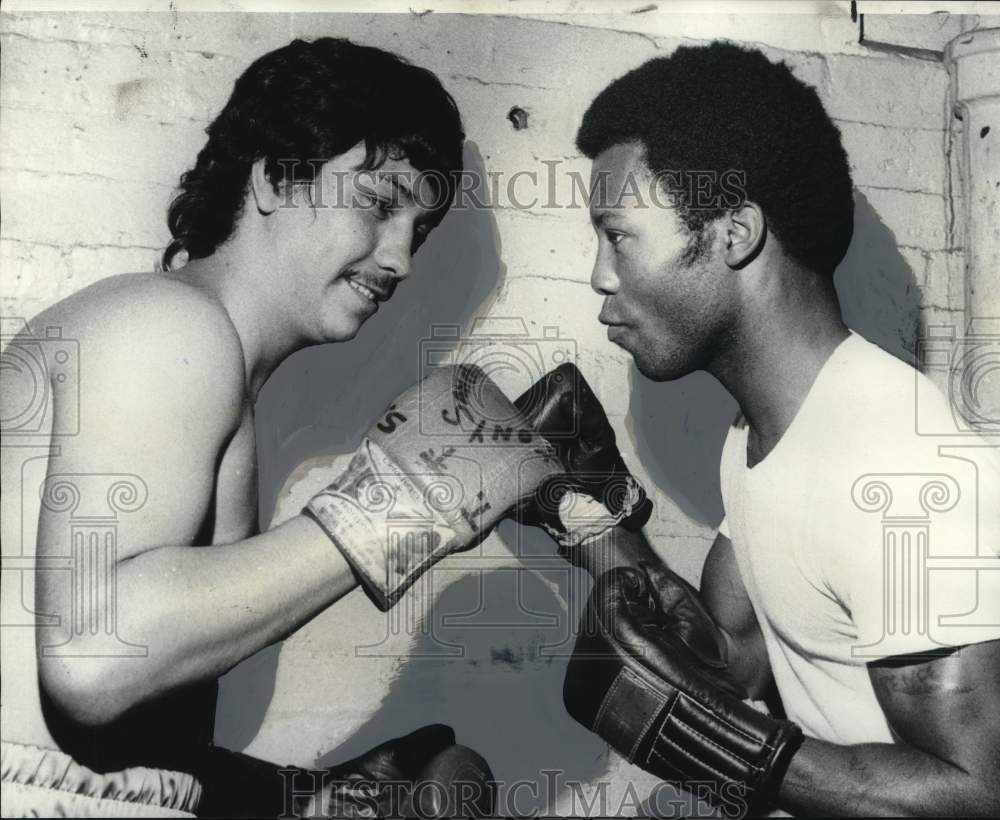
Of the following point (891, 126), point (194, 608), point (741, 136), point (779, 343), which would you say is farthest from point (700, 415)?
point (194, 608)

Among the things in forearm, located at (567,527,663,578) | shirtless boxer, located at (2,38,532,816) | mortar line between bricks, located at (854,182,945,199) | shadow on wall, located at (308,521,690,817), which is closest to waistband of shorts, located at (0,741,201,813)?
shirtless boxer, located at (2,38,532,816)

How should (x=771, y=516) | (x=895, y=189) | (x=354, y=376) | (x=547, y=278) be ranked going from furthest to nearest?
(x=895, y=189), (x=547, y=278), (x=354, y=376), (x=771, y=516)

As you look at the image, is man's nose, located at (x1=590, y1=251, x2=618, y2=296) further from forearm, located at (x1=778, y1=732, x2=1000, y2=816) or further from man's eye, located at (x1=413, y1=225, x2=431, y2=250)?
forearm, located at (x1=778, y1=732, x2=1000, y2=816)

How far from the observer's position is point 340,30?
423 cm

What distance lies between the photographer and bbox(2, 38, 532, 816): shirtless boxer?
3.69 m

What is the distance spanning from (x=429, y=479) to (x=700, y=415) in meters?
0.84

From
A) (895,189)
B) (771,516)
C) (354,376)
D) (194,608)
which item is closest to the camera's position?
(194,608)

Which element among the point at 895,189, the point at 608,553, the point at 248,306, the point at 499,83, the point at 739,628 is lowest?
the point at 739,628

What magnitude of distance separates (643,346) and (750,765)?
1131 mm

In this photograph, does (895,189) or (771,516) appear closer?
(771,516)

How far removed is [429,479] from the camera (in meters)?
3.88

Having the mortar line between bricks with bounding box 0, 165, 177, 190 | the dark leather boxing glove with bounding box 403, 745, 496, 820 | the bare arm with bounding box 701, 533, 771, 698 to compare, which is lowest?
the dark leather boxing glove with bounding box 403, 745, 496, 820

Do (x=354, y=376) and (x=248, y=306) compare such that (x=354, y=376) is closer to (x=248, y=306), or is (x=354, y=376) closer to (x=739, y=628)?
(x=248, y=306)

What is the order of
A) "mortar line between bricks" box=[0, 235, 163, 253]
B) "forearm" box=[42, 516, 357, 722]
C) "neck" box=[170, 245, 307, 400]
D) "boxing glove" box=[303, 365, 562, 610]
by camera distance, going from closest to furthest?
"forearm" box=[42, 516, 357, 722] → "boxing glove" box=[303, 365, 562, 610] → "neck" box=[170, 245, 307, 400] → "mortar line between bricks" box=[0, 235, 163, 253]
